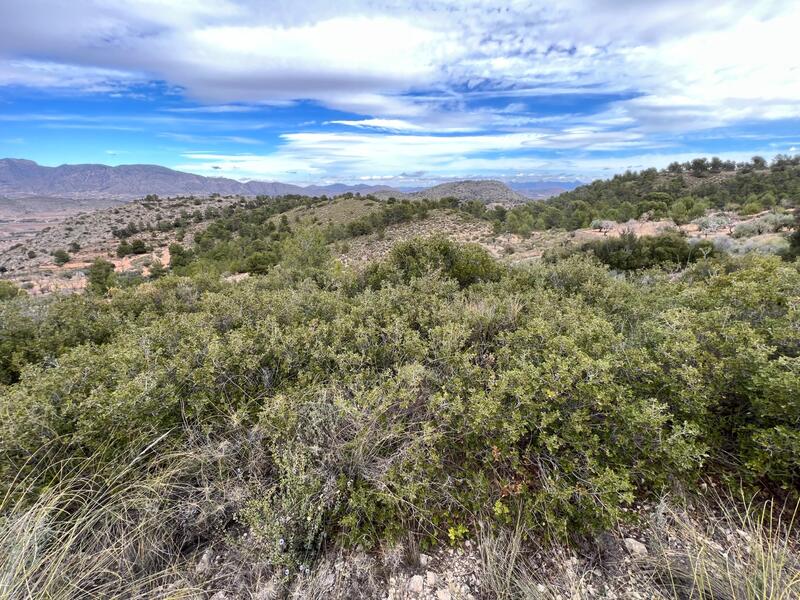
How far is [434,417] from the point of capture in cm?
301

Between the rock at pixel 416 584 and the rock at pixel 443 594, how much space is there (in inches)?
4.3

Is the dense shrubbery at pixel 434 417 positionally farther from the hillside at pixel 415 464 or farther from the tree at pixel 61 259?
the tree at pixel 61 259

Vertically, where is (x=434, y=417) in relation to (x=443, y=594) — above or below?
above

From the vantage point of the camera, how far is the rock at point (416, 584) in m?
2.29

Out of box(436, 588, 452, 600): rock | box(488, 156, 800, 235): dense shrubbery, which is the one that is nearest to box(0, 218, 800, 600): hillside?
box(436, 588, 452, 600): rock

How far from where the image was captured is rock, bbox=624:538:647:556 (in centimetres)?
239

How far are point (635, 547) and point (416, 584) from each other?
153cm

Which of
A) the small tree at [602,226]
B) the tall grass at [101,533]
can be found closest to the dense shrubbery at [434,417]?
the tall grass at [101,533]

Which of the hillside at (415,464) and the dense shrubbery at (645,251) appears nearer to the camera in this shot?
the hillside at (415,464)

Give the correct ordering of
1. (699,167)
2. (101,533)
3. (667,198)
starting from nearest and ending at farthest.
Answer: (101,533) < (667,198) < (699,167)

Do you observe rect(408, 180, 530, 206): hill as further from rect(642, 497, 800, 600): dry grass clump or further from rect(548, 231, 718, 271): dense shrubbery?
rect(642, 497, 800, 600): dry grass clump

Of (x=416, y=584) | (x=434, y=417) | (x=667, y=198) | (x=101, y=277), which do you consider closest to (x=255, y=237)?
(x=101, y=277)

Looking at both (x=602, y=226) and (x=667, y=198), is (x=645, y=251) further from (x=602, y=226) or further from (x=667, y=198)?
(x=667, y=198)

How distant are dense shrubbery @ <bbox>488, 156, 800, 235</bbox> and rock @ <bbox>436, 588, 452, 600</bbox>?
34.4m
